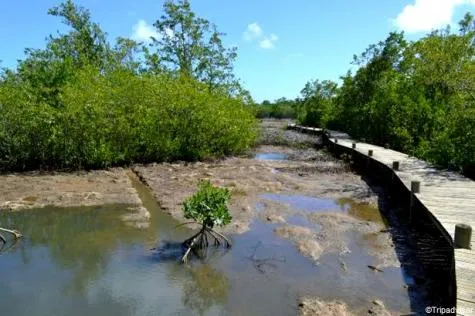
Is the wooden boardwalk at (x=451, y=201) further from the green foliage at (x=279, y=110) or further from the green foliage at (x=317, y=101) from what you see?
the green foliage at (x=279, y=110)

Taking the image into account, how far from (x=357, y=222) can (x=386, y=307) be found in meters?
4.52

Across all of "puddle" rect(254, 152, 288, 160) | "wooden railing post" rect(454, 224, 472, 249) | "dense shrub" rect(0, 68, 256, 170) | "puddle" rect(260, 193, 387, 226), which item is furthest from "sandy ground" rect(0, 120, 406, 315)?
"puddle" rect(254, 152, 288, 160)

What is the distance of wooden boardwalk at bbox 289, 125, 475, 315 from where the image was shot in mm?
5453

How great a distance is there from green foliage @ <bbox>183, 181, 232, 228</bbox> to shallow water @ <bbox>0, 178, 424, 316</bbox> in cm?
69

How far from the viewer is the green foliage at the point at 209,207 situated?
829cm

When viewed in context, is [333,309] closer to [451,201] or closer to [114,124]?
[451,201]

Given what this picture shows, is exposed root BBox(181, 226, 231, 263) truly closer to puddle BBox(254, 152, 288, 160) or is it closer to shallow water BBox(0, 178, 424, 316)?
shallow water BBox(0, 178, 424, 316)

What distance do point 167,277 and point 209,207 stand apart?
1.52m

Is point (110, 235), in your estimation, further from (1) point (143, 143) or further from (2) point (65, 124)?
(1) point (143, 143)

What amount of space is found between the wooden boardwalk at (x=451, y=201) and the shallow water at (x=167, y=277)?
1.05 meters

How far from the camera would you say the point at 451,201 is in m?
9.74

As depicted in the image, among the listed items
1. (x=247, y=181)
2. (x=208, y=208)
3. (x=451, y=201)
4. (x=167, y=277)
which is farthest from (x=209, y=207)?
(x=247, y=181)

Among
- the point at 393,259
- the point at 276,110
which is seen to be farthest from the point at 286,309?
the point at 276,110

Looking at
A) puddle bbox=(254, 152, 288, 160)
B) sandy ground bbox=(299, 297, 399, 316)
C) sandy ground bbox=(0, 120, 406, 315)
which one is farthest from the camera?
puddle bbox=(254, 152, 288, 160)
